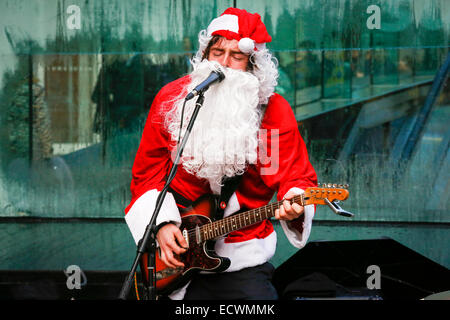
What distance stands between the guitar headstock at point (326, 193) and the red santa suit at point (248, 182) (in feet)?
0.30

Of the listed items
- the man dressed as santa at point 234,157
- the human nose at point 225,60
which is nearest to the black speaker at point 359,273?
the man dressed as santa at point 234,157

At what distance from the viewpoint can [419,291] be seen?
3.44 metres

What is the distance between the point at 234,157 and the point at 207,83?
1.29 ft

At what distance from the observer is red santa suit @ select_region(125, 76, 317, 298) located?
2.18 metres

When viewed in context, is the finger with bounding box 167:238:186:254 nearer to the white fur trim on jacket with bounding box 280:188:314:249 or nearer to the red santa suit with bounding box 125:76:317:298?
the red santa suit with bounding box 125:76:317:298

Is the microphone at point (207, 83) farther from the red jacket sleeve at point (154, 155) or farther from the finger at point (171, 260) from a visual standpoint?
the finger at point (171, 260)

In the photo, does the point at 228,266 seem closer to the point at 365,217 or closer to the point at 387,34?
the point at 365,217

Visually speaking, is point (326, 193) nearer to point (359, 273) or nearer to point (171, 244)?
point (171, 244)

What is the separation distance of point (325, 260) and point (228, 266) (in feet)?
6.99

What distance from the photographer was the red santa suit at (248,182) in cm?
218

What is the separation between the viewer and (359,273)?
150 inches

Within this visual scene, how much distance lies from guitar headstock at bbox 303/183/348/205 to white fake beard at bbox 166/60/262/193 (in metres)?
0.34

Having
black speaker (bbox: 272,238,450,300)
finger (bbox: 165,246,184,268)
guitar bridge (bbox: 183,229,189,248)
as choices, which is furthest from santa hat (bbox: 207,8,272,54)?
black speaker (bbox: 272,238,450,300)

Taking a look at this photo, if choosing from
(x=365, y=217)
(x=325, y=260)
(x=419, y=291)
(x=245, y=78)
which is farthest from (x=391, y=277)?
(x=245, y=78)
